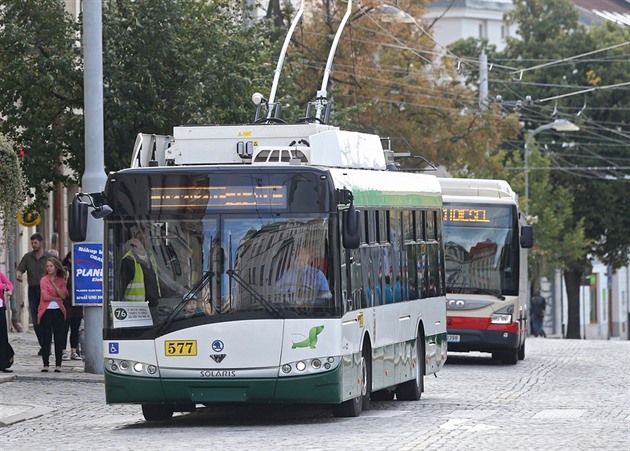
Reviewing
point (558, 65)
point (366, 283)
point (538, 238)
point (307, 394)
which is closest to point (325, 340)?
point (307, 394)

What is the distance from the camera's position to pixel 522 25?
6856cm

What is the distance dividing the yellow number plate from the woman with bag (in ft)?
22.1

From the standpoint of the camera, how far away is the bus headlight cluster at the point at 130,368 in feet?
53.0

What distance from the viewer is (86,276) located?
77.5 ft

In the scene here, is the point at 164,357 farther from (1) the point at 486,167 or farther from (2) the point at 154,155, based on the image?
(1) the point at 486,167

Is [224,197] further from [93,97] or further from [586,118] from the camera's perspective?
[586,118]

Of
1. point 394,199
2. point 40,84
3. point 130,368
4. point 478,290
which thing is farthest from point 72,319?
point 130,368

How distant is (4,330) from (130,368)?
22.9 ft

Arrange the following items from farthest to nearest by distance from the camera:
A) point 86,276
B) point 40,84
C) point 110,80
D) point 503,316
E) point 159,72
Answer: point 503,316
point 159,72
point 110,80
point 40,84
point 86,276

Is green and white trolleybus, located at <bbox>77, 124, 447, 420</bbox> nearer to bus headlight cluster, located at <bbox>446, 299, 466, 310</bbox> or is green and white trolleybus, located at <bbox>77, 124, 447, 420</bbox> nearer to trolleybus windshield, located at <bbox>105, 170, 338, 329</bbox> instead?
trolleybus windshield, located at <bbox>105, 170, 338, 329</bbox>

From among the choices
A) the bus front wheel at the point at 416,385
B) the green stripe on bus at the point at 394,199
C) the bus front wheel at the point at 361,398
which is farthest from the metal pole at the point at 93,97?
the bus front wheel at the point at 361,398

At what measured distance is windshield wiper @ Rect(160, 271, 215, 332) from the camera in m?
16.0

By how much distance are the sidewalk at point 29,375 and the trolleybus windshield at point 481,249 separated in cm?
617

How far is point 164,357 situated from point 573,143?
4865 cm
